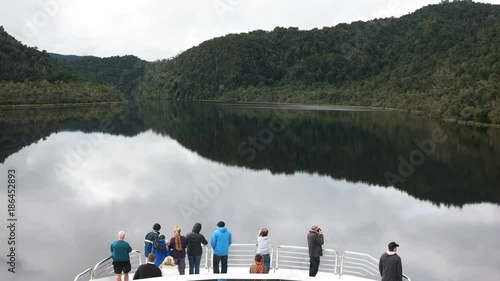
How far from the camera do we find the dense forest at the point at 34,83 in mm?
132125

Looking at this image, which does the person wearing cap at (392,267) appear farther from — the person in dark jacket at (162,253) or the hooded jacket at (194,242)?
the person in dark jacket at (162,253)

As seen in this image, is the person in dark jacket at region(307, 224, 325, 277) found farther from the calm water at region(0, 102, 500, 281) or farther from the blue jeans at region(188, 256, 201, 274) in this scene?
the calm water at region(0, 102, 500, 281)

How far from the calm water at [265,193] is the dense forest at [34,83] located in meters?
65.5

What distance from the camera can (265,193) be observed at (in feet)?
125

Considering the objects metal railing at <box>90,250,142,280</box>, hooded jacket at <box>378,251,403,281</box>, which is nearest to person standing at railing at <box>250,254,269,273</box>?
hooded jacket at <box>378,251,403,281</box>

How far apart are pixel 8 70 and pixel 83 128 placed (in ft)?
348

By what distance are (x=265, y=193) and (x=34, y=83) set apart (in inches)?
5465

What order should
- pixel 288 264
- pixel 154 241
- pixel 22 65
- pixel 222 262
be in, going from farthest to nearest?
pixel 22 65
pixel 288 264
pixel 222 262
pixel 154 241

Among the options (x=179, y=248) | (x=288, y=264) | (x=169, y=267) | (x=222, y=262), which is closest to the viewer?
(x=169, y=267)

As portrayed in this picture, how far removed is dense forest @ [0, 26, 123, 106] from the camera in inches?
5202

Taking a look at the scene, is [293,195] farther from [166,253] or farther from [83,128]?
[83,128]

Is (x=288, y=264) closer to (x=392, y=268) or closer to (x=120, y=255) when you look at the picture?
(x=392, y=268)

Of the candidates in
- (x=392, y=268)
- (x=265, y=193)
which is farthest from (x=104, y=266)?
(x=265, y=193)

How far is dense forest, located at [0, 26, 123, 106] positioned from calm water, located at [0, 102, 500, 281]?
6555 cm
